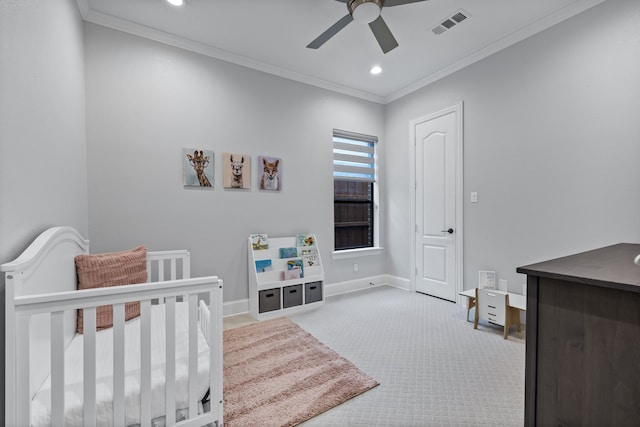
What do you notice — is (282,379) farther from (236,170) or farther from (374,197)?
(374,197)

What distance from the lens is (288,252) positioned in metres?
3.22

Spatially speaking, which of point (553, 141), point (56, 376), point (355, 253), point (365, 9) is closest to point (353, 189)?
point (355, 253)

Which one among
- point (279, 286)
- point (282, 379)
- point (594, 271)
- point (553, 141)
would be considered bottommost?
point (282, 379)

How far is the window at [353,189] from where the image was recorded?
12.7ft

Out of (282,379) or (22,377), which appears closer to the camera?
(22,377)

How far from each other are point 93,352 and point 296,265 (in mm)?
2248

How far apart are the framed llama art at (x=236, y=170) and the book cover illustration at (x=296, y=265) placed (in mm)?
955

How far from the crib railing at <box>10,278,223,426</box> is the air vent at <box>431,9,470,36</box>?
277 centimetres

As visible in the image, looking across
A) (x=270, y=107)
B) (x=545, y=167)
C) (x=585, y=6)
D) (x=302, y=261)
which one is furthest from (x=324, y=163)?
(x=585, y=6)

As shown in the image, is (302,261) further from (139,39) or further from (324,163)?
(139,39)

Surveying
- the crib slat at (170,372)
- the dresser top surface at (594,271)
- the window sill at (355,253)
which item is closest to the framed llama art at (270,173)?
the window sill at (355,253)

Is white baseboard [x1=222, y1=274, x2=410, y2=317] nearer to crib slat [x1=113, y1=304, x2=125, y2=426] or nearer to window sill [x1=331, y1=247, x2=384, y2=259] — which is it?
window sill [x1=331, y1=247, x2=384, y2=259]

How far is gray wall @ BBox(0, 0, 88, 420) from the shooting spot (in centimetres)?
109

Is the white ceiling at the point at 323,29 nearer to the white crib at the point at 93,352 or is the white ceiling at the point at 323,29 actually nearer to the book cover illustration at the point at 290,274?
the white crib at the point at 93,352
